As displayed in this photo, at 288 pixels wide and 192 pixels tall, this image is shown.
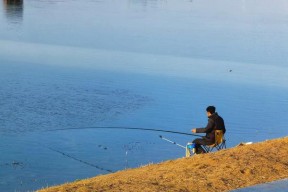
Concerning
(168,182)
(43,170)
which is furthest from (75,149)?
(168,182)

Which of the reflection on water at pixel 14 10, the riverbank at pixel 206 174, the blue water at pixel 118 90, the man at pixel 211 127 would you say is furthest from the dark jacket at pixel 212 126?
the reflection on water at pixel 14 10

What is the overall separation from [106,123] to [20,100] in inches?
164

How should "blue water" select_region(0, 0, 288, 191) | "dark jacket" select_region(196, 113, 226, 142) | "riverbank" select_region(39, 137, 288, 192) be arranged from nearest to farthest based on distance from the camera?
"riverbank" select_region(39, 137, 288, 192), "dark jacket" select_region(196, 113, 226, 142), "blue water" select_region(0, 0, 288, 191)

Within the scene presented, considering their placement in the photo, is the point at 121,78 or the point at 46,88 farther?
the point at 121,78

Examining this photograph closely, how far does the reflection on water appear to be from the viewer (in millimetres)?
54281

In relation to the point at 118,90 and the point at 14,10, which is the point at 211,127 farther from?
the point at 14,10

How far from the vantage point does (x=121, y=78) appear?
97.3ft

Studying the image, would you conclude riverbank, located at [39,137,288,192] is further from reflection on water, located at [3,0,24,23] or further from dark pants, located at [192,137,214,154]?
reflection on water, located at [3,0,24,23]

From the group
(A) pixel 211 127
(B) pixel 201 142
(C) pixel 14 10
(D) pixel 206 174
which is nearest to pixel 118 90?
(B) pixel 201 142

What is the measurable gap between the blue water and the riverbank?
4534mm

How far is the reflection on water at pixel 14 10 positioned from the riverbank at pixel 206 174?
140ft

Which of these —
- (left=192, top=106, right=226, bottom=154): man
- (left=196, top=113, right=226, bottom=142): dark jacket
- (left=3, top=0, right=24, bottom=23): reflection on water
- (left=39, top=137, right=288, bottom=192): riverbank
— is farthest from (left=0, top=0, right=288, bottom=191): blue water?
(left=39, top=137, right=288, bottom=192): riverbank

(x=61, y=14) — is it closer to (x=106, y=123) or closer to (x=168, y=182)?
(x=106, y=123)

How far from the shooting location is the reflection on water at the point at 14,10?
5428 centimetres
